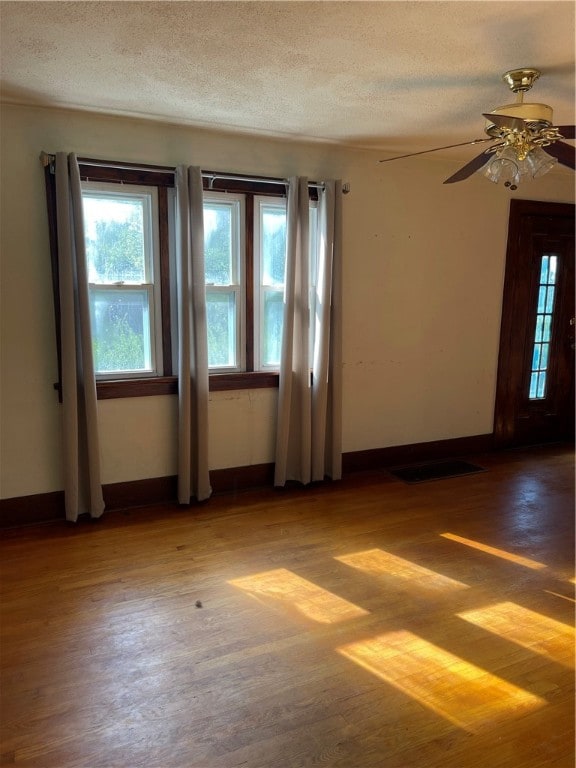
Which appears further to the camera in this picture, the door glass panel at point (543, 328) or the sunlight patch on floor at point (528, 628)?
the door glass panel at point (543, 328)

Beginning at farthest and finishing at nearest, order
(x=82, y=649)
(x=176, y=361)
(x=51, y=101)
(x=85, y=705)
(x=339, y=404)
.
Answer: (x=339, y=404) < (x=176, y=361) < (x=51, y=101) < (x=82, y=649) < (x=85, y=705)

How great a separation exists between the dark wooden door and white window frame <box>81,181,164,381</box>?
3.08m

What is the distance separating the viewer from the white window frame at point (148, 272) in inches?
132

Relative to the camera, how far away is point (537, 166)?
251 centimetres

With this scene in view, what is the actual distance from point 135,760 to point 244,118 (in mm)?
3268

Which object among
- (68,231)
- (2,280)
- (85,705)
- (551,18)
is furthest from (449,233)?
(85,705)

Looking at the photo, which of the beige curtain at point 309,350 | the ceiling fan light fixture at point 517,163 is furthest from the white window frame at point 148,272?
the ceiling fan light fixture at point 517,163

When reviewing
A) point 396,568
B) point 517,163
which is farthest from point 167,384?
point 517,163

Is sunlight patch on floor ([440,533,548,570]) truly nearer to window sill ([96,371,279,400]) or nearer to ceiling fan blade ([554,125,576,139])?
window sill ([96,371,279,400])

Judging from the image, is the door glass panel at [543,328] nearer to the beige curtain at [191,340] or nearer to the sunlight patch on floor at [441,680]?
the beige curtain at [191,340]

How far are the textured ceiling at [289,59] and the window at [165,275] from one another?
0.45 metres

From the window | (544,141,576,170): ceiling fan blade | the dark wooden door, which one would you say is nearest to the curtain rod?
the window

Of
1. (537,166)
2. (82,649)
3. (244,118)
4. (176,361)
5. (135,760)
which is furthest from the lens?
(176,361)

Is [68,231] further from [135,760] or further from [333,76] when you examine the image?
[135,760]
